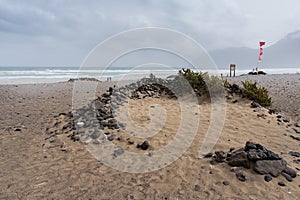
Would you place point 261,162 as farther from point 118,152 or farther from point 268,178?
point 118,152

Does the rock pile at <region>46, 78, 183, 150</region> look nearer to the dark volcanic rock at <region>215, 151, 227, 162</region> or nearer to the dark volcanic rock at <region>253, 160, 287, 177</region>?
the dark volcanic rock at <region>215, 151, 227, 162</region>

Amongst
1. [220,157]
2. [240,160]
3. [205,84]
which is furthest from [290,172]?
[205,84]

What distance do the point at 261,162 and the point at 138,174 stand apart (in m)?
1.91

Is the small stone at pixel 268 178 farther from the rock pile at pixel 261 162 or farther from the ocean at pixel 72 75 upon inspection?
the ocean at pixel 72 75

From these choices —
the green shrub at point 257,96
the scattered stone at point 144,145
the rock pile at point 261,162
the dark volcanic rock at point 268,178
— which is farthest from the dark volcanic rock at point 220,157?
the green shrub at point 257,96

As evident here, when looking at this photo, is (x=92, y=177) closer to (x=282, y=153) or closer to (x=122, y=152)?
(x=122, y=152)

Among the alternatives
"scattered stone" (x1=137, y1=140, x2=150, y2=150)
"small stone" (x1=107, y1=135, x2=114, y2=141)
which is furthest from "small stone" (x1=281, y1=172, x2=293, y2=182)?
"small stone" (x1=107, y1=135, x2=114, y2=141)

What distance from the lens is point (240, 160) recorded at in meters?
3.62

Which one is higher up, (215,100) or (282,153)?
(215,100)

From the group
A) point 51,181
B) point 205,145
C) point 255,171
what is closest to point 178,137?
point 205,145

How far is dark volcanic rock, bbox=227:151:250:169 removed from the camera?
11.7ft

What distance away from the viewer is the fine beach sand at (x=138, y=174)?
3.15 metres

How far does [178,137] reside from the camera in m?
5.01

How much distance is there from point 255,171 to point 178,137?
1847mm
